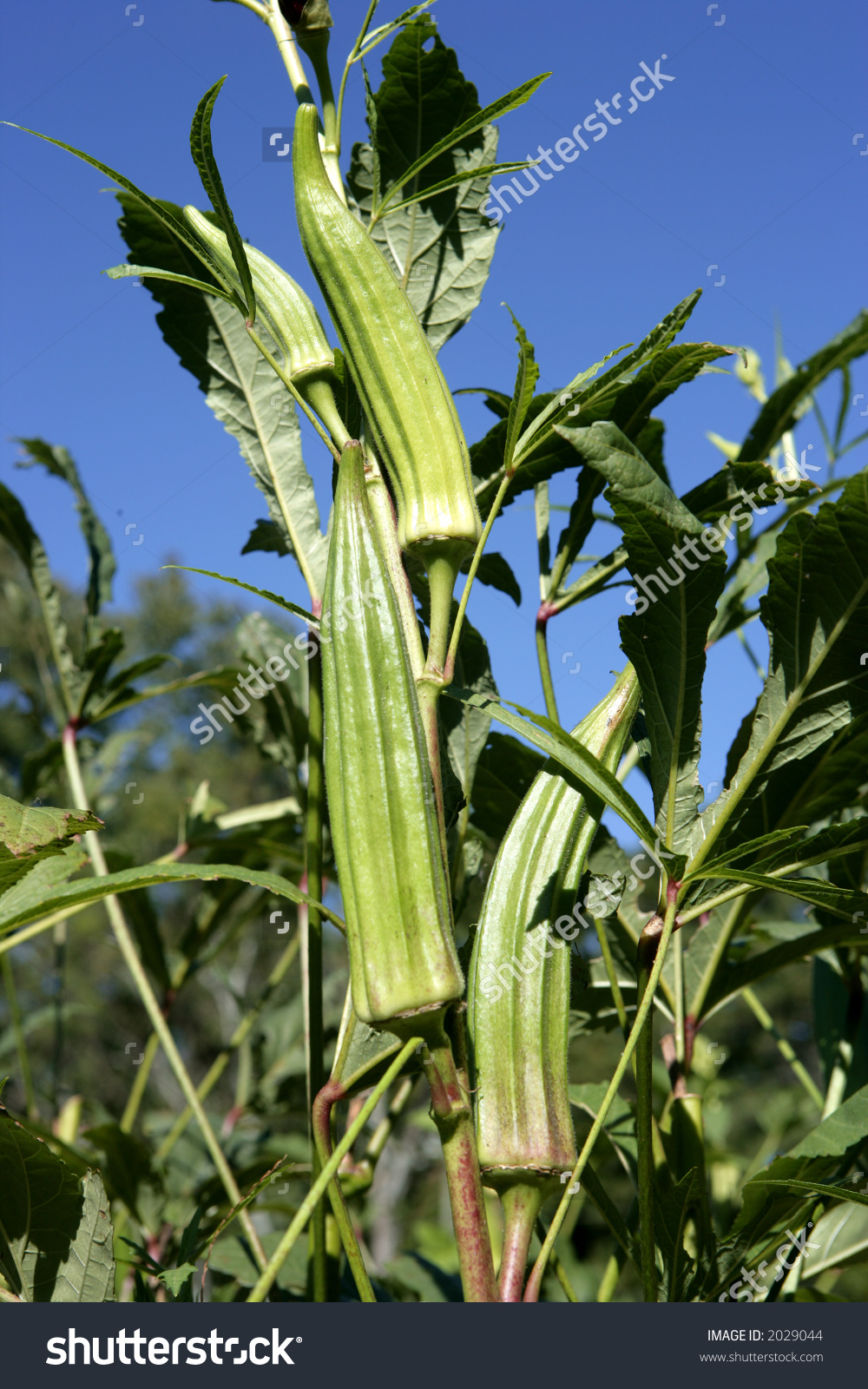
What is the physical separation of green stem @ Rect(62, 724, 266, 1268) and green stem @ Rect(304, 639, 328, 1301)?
19cm

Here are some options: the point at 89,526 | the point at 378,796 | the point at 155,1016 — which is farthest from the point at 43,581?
the point at 378,796

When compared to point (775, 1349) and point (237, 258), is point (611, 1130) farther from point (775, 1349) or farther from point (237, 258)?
point (237, 258)

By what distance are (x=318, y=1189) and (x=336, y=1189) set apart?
0.09 m

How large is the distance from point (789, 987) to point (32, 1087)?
11743 mm

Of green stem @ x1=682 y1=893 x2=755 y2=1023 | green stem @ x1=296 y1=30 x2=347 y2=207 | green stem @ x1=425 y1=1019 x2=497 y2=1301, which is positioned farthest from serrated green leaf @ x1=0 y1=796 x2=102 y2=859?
green stem @ x1=682 y1=893 x2=755 y2=1023

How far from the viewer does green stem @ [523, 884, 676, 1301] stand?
55 centimetres

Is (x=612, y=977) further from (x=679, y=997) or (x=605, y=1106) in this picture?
(x=679, y=997)

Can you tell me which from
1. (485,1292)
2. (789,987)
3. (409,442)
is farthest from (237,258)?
(789,987)

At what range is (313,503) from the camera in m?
0.93

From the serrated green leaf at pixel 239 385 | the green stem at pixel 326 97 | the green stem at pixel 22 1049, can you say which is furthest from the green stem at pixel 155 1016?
the green stem at pixel 326 97

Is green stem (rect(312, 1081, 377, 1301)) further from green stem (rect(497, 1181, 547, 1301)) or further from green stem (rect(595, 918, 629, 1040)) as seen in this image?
green stem (rect(595, 918, 629, 1040))

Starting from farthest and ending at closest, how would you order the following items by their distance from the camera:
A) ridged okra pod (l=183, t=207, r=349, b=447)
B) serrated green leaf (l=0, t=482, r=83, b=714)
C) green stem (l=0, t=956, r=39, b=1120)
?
serrated green leaf (l=0, t=482, r=83, b=714) → green stem (l=0, t=956, r=39, b=1120) → ridged okra pod (l=183, t=207, r=349, b=447)

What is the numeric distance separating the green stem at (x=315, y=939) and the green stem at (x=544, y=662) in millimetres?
205

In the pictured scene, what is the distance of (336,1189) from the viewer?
0.60 meters
